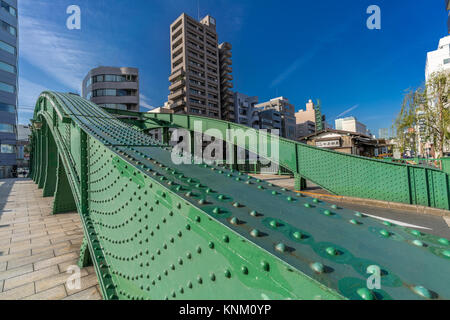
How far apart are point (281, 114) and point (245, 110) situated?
2256 centimetres

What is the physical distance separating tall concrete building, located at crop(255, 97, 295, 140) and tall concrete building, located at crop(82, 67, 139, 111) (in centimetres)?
4259

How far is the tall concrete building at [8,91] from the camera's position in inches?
1340

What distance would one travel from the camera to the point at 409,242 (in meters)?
1.26

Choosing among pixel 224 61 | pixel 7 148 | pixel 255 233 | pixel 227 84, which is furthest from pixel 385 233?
pixel 224 61

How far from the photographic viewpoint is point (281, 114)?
7912 centimetres

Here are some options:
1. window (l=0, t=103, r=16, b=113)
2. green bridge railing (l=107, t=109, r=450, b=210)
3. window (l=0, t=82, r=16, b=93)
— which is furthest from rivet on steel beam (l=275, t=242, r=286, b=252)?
window (l=0, t=82, r=16, b=93)

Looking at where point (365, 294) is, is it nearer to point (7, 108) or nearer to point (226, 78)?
point (7, 108)

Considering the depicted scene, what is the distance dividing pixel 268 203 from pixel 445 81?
1784cm

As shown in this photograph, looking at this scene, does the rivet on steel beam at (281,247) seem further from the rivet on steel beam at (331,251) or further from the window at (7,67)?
the window at (7,67)

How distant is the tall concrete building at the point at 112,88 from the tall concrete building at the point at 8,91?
42.8 ft

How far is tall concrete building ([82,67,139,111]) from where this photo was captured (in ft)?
153

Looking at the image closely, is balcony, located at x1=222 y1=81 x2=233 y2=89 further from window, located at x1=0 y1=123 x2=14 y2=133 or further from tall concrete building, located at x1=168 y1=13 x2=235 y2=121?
window, located at x1=0 y1=123 x2=14 y2=133

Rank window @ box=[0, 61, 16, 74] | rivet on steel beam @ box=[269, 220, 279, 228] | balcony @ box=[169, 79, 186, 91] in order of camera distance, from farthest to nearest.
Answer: balcony @ box=[169, 79, 186, 91]
window @ box=[0, 61, 16, 74]
rivet on steel beam @ box=[269, 220, 279, 228]
